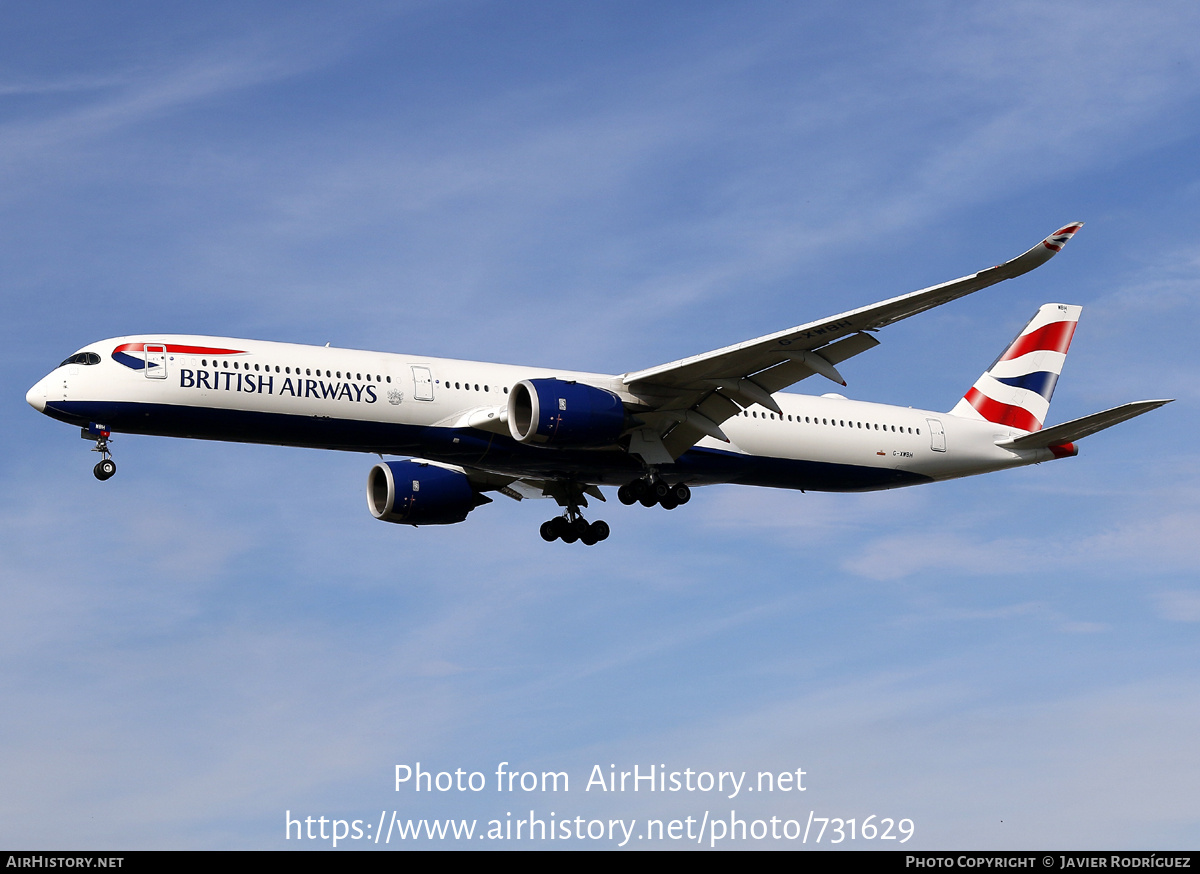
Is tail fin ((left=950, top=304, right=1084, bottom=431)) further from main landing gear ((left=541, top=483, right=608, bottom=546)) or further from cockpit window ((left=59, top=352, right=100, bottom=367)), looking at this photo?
cockpit window ((left=59, top=352, right=100, bottom=367))

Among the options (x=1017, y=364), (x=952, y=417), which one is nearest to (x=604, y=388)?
(x=952, y=417)

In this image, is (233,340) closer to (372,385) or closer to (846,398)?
(372,385)

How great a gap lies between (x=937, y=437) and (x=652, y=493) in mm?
10007

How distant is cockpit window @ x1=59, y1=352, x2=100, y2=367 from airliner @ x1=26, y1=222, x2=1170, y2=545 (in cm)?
4

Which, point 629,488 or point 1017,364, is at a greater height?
point 1017,364

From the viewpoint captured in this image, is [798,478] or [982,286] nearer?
[982,286]

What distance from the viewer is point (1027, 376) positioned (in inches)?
1779

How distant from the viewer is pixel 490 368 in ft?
119

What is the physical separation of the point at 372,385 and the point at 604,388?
19.0ft

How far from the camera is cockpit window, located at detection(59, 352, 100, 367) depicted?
32.8 m

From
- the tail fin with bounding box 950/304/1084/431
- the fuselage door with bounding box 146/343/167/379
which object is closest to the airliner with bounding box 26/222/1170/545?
the fuselage door with bounding box 146/343/167/379

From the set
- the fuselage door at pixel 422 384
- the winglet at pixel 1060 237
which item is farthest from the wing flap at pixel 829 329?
the fuselage door at pixel 422 384

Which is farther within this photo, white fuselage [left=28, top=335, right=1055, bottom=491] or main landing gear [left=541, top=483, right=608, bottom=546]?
main landing gear [left=541, top=483, right=608, bottom=546]

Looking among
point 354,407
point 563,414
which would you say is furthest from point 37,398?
point 563,414
